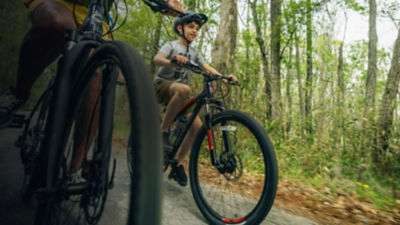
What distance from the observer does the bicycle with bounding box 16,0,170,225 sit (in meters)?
0.59

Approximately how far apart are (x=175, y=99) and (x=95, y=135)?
1402mm

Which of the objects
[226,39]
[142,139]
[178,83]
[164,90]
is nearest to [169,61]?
[178,83]

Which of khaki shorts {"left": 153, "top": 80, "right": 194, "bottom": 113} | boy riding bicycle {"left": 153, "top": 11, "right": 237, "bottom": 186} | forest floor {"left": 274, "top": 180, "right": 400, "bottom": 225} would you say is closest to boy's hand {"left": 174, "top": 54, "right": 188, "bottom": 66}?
boy riding bicycle {"left": 153, "top": 11, "right": 237, "bottom": 186}

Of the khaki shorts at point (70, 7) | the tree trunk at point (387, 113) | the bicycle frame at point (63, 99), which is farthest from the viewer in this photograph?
the tree trunk at point (387, 113)

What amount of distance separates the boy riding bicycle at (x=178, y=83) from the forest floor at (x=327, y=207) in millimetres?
329

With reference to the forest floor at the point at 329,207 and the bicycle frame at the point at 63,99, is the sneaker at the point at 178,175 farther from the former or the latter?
the bicycle frame at the point at 63,99

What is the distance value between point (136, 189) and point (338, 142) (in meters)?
3.90

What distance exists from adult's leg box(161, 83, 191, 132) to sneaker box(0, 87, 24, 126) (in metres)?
1.22

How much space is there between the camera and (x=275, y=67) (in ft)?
26.7

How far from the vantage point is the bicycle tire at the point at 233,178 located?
1.53 meters

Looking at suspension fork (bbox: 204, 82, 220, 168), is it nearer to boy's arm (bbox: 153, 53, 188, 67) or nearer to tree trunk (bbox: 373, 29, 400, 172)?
boy's arm (bbox: 153, 53, 188, 67)

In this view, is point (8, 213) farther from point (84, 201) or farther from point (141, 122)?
point (141, 122)

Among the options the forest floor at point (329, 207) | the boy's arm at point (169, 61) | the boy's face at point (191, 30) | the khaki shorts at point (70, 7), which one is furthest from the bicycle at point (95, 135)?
the forest floor at point (329, 207)

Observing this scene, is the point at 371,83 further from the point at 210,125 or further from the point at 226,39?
the point at 210,125
